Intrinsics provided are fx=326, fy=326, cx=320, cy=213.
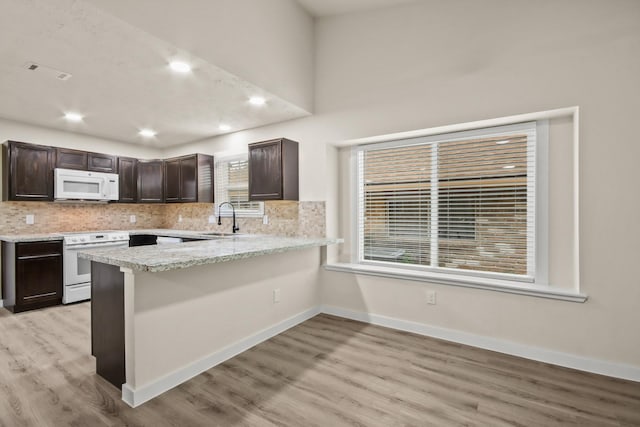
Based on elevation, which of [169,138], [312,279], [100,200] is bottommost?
[312,279]

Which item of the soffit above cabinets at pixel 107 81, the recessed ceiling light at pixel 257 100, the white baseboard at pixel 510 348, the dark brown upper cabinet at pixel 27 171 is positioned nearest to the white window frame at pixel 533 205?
the white baseboard at pixel 510 348

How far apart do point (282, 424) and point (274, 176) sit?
2616mm

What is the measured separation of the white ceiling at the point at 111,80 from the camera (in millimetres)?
2049

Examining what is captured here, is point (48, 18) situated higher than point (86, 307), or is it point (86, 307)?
point (48, 18)

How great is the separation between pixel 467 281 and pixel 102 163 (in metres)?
5.28

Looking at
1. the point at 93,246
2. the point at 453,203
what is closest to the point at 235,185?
the point at 93,246

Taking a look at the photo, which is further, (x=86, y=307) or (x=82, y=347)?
(x=86, y=307)

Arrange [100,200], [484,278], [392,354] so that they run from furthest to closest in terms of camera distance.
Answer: [100,200] → [484,278] → [392,354]

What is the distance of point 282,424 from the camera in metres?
1.84

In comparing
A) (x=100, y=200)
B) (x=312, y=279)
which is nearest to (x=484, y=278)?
(x=312, y=279)

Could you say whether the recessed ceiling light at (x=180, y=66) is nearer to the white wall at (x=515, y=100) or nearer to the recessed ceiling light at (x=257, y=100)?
the recessed ceiling light at (x=257, y=100)

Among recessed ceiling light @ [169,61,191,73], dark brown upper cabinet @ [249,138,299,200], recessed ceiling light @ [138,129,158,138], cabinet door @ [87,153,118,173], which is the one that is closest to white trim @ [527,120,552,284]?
dark brown upper cabinet @ [249,138,299,200]

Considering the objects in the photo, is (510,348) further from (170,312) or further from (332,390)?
(170,312)

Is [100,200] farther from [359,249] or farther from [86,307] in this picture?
[359,249]
